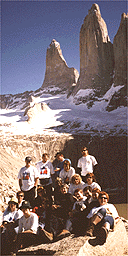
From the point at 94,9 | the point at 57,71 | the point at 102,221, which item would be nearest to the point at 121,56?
the point at 94,9

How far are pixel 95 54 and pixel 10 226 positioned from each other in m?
29.2

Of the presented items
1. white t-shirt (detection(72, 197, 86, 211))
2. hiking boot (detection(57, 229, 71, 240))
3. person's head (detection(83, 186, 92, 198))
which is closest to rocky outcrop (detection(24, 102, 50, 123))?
person's head (detection(83, 186, 92, 198))

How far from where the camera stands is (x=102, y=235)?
3.31 m

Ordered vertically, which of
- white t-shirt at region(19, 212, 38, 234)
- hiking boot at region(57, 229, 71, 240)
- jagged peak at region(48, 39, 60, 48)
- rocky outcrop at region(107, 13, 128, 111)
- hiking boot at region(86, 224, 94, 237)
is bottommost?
hiking boot at region(57, 229, 71, 240)

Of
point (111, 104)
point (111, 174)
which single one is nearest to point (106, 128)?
point (111, 174)

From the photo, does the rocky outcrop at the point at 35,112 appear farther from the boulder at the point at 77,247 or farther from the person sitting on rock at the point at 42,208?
the boulder at the point at 77,247

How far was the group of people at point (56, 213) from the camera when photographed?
3438 mm

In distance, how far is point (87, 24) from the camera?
30781 millimetres

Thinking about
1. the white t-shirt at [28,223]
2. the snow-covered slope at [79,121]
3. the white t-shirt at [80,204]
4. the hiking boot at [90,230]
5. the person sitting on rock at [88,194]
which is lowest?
the hiking boot at [90,230]

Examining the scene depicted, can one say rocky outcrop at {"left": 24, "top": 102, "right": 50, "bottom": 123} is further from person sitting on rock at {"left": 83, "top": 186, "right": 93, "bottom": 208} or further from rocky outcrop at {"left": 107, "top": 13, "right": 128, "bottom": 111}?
person sitting on rock at {"left": 83, "top": 186, "right": 93, "bottom": 208}

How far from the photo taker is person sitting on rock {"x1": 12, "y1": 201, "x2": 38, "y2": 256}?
11.3ft

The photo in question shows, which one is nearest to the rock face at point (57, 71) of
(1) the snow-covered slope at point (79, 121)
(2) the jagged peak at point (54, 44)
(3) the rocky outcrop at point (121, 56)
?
(2) the jagged peak at point (54, 44)

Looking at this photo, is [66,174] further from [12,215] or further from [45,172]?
[12,215]

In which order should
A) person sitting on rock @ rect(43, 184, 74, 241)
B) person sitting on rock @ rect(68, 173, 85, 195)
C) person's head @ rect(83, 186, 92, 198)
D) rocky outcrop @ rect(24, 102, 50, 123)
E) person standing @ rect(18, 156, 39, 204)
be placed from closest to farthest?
person sitting on rock @ rect(43, 184, 74, 241), person's head @ rect(83, 186, 92, 198), person sitting on rock @ rect(68, 173, 85, 195), person standing @ rect(18, 156, 39, 204), rocky outcrop @ rect(24, 102, 50, 123)
